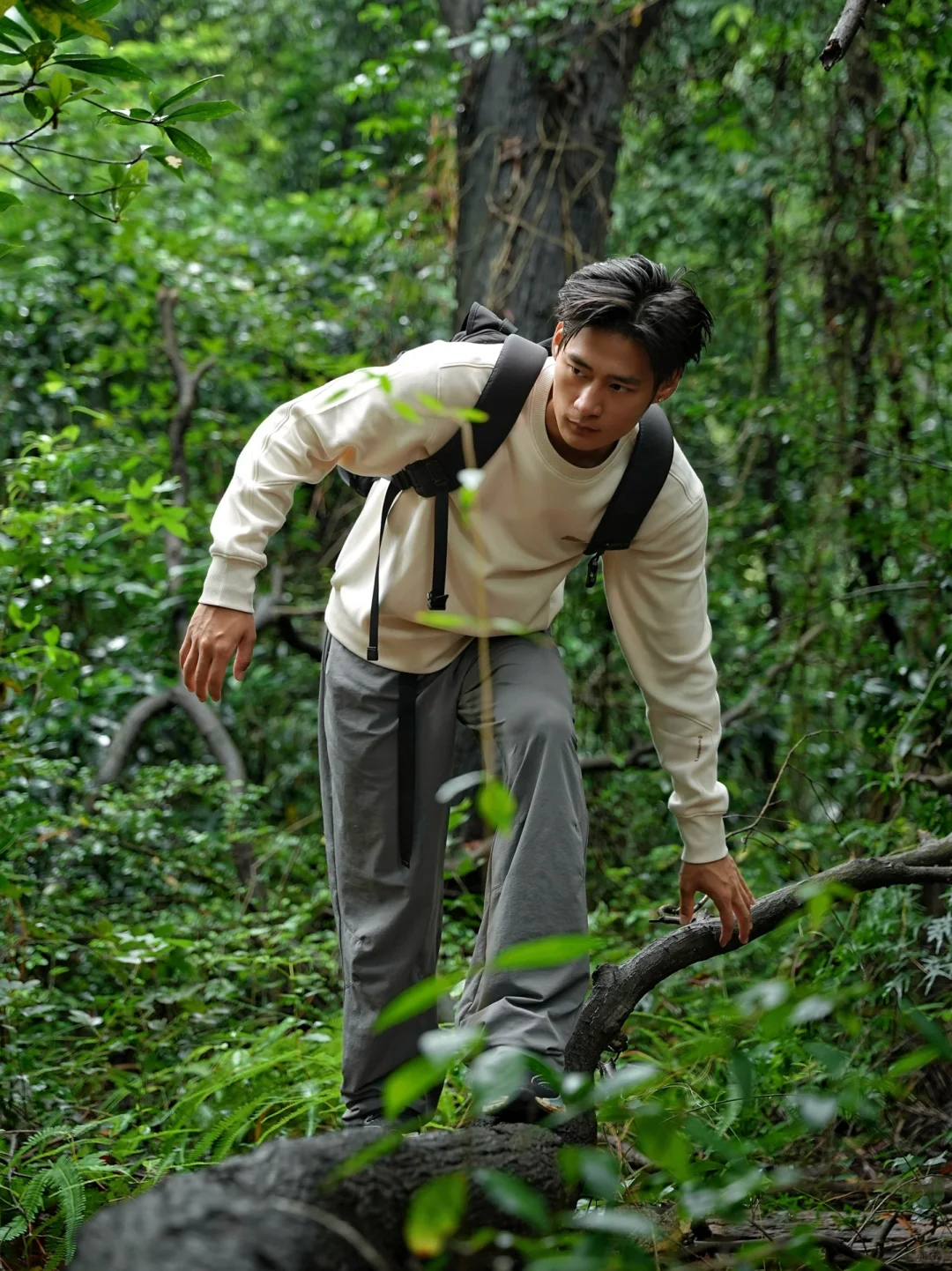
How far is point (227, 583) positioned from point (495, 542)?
54 centimetres

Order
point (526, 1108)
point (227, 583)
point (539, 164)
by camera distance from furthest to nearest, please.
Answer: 1. point (539, 164)
2. point (227, 583)
3. point (526, 1108)

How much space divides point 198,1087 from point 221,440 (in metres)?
3.93

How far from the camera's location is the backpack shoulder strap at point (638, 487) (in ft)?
7.82

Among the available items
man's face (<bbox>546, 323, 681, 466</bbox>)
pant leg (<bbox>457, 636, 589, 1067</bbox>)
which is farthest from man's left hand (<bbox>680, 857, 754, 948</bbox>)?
man's face (<bbox>546, 323, 681, 466</bbox>)

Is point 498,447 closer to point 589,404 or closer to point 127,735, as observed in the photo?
point 589,404

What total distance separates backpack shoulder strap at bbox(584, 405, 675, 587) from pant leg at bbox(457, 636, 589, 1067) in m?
0.33

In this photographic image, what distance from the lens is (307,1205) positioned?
4.67 ft

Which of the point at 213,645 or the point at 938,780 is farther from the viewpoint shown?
the point at 938,780

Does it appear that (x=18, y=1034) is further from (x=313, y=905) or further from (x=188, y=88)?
(x=188, y=88)

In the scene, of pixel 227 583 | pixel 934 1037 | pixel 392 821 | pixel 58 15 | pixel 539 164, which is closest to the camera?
pixel 934 1037

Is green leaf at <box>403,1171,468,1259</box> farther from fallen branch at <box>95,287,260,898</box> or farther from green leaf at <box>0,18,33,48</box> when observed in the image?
fallen branch at <box>95,287,260,898</box>

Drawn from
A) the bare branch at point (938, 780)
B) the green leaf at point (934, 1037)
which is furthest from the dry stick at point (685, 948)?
the green leaf at point (934, 1037)

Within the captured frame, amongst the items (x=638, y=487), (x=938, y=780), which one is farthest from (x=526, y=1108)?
(x=938, y=780)

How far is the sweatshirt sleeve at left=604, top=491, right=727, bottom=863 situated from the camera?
8.08 feet
